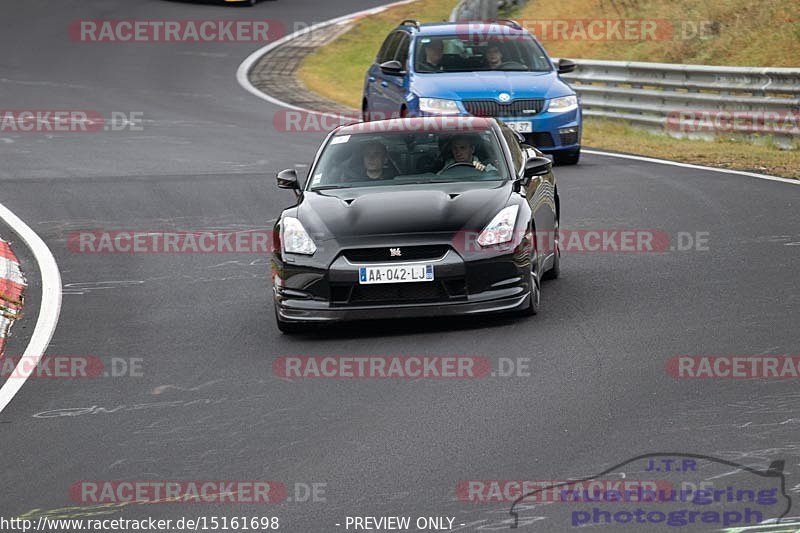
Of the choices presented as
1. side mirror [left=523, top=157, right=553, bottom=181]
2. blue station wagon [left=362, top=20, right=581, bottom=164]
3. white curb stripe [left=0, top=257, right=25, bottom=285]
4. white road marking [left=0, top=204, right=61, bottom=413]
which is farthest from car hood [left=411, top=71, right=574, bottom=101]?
side mirror [left=523, top=157, right=553, bottom=181]

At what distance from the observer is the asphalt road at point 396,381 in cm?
680

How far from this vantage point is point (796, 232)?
518 inches

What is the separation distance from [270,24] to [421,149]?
90.5ft

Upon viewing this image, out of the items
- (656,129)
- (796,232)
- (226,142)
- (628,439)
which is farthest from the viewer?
(656,129)

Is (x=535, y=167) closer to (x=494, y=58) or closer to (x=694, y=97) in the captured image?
(x=494, y=58)

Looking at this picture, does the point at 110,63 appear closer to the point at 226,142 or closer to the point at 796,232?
the point at 226,142

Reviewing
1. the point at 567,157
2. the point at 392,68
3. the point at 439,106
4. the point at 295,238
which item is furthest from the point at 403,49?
the point at 295,238

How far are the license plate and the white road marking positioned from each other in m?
2.22

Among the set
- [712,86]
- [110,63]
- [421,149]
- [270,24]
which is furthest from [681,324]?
[270,24]

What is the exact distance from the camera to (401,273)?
965cm

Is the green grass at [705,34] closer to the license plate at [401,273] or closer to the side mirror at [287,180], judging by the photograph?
the side mirror at [287,180]

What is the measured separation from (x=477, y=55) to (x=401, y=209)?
31.0 ft

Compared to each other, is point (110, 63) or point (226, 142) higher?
point (226, 142)

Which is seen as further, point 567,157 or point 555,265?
point 567,157
